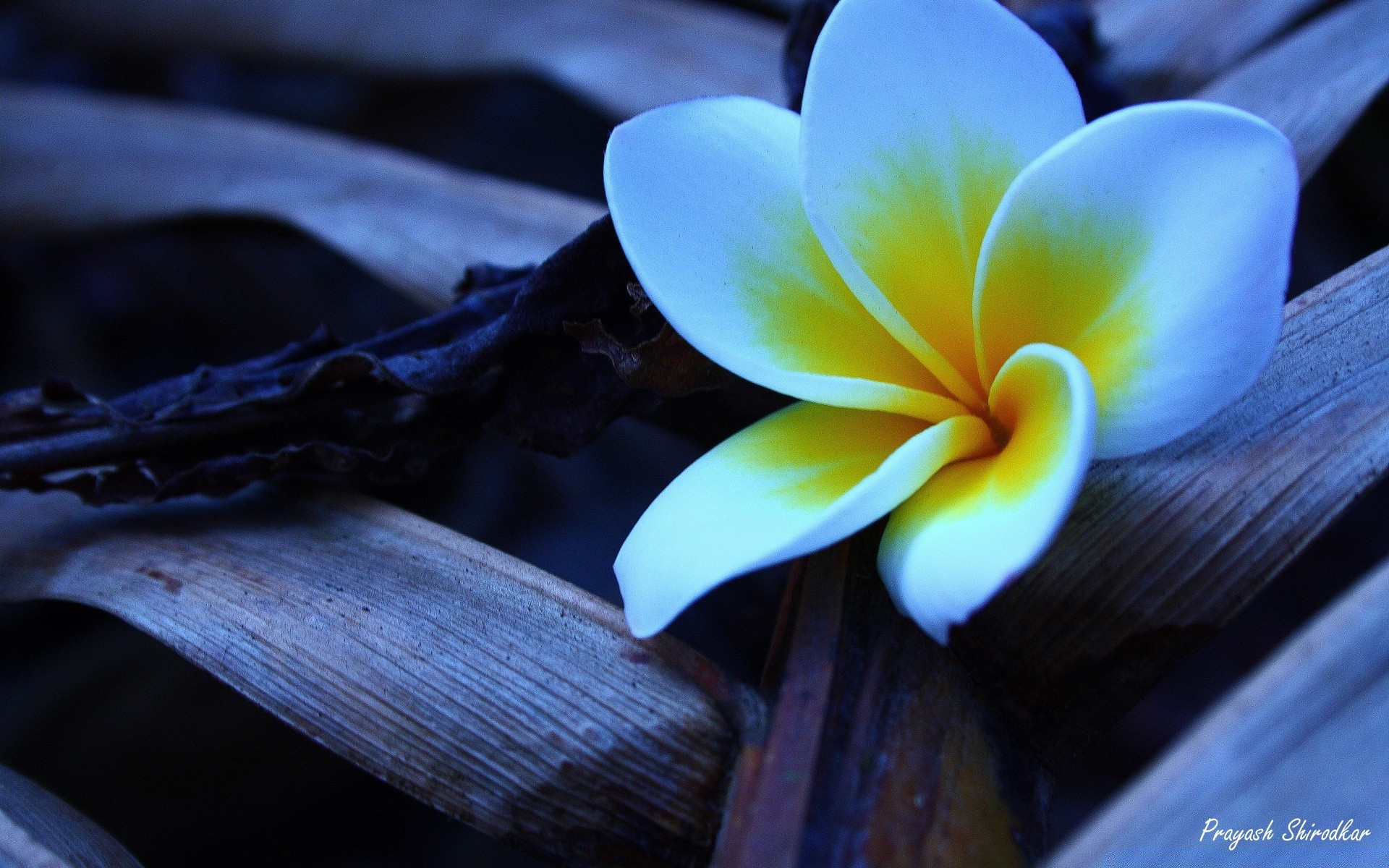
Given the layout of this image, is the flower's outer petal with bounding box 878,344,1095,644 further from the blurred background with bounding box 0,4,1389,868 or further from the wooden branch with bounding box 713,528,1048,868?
the blurred background with bounding box 0,4,1389,868

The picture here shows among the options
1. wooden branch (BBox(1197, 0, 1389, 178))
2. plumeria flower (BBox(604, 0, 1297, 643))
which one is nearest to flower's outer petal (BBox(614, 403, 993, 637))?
plumeria flower (BBox(604, 0, 1297, 643))

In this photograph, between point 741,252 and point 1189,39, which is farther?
point 1189,39

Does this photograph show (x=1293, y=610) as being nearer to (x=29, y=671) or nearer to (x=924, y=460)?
(x=924, y=460)

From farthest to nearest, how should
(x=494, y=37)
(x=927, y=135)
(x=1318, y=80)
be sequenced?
1. (x=494, y=37)
2. (x=1318, y=80)
3. (x=927, y=135)

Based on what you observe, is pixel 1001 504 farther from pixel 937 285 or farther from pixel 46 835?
pixel 46 835


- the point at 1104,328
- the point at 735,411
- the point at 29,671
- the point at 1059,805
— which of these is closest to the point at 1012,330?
the point at 1104,328

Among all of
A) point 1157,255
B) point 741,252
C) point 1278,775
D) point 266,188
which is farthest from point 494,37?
point 1278,775

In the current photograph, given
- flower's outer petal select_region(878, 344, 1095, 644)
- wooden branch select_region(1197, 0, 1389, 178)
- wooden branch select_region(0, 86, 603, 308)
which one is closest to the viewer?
flower's outer petal select_region(878, 344, 1095, 644)
